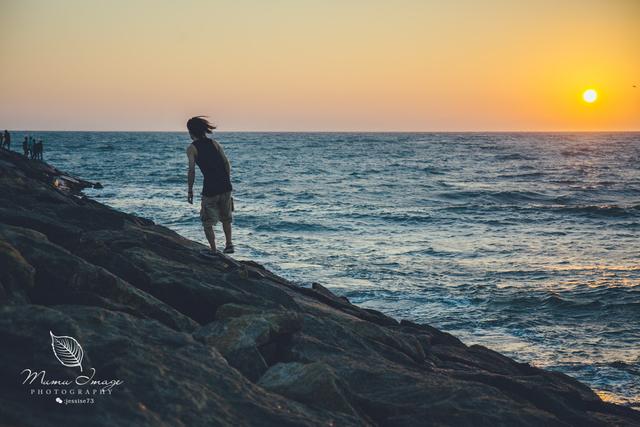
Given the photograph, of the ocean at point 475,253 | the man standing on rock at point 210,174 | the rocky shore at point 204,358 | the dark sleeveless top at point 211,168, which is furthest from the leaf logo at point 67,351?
the ocean at point 475,253

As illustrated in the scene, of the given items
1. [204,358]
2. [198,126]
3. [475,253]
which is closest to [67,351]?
[204,358]

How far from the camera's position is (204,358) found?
424 cm

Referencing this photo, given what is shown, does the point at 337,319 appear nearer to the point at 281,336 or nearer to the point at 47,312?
the point at 281,336

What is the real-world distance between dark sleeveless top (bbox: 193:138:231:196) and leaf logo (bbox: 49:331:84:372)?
14.9ft

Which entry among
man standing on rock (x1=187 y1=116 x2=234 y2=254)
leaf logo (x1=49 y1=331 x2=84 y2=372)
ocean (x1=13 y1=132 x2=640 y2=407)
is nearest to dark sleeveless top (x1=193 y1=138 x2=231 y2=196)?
man standing on rock (x1=187 y1=116 x2=234 y2=254)

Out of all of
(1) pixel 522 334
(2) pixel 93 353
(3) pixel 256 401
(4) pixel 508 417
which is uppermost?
(2) pixel 93 353

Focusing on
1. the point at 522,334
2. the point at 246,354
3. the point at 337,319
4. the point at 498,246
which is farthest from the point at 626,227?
the point at 246,354

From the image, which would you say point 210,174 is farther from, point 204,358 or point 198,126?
point 204,358

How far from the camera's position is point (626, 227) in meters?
25.5

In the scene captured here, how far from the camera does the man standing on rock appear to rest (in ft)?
27.1

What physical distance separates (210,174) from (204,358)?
463cm

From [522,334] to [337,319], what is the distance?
565 centimetres

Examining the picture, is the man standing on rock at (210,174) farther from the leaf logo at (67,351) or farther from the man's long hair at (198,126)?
the leaf logo at (67,351)

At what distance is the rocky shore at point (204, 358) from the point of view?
3.63m
